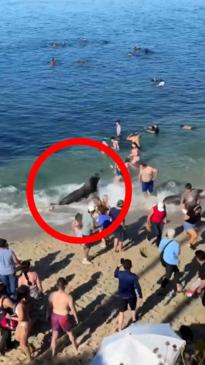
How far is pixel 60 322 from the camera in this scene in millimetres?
10758

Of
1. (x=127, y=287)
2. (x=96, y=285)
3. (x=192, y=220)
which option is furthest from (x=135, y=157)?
(x=127, y=287)

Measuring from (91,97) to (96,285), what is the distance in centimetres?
2350

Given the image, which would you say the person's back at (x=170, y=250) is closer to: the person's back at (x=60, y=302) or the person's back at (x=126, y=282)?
the person's back at (x=126, y=282)

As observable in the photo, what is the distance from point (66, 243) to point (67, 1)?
8851 cm

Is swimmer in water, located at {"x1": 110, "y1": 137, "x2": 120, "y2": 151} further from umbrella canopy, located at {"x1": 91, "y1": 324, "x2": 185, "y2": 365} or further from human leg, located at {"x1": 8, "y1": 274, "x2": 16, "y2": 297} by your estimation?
umbrella canopy, located at {"x1": 91, "y1": 324, "x2": 185, "y2": 365}

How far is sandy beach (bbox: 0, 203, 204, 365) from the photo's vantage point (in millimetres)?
11789

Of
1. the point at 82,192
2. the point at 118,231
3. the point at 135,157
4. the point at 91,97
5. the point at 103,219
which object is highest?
the point at 91,97

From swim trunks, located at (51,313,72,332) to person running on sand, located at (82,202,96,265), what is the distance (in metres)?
4.05

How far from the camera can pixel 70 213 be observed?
19.2m

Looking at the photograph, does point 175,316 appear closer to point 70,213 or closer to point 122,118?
point 70,213

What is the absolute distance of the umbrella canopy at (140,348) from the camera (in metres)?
8.87

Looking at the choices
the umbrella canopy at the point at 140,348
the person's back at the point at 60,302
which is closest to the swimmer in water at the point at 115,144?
the person's back at the point at 60,302

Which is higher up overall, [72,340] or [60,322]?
[60,322]

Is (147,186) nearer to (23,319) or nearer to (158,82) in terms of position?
(23,319)
